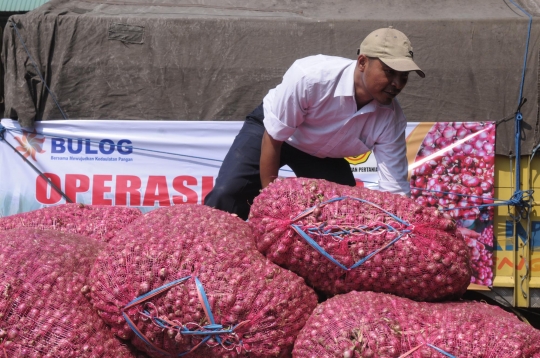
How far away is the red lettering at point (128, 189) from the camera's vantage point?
4.63 m

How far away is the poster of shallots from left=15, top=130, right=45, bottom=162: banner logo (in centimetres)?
296

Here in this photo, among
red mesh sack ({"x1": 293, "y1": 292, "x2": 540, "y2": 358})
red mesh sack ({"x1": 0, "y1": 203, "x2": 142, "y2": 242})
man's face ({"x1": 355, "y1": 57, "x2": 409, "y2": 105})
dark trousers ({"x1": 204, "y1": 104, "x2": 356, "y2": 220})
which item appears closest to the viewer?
red mesh sack ({"x1": 293, "y1": 292, "x2": 540, "y2": 358})

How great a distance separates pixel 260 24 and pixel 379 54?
2.42 m

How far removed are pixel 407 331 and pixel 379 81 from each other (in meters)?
1.16

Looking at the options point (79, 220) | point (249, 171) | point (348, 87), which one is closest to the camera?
point (79, 220)

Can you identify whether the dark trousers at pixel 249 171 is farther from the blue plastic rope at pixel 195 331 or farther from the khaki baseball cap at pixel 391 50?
the blue plastic rope at pixel 195 331

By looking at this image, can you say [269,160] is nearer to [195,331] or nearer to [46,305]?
[195,331]

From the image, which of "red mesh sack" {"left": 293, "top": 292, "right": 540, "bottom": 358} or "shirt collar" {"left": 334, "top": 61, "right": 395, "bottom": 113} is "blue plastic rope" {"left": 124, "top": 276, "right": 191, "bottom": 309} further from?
"shirt collar" {"left": 334, "top": 61, "right": 395, "bottom": 113}

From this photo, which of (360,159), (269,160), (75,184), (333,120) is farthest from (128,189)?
(333,120)

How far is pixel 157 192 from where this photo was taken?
15.3 ft

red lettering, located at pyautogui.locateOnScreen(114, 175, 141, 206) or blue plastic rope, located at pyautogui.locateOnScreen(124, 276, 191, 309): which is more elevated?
blue plastic rope, located at pyautogui.locateOnScreen(124, 276, 191, 309)

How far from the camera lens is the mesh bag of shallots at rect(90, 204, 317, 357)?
1.67m

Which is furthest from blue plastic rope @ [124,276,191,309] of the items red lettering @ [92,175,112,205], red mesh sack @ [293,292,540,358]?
red lettering @ [92,175,112,205]

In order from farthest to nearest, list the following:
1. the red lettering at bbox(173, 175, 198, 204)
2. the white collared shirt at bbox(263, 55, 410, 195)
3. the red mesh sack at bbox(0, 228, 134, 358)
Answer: the red lettering at bbox(173, 175, 198, 204)
the white collared shirt at bbox(263, 55, 410, 195)
the red mesh sack at bbox(0, 228, 134, 358)
